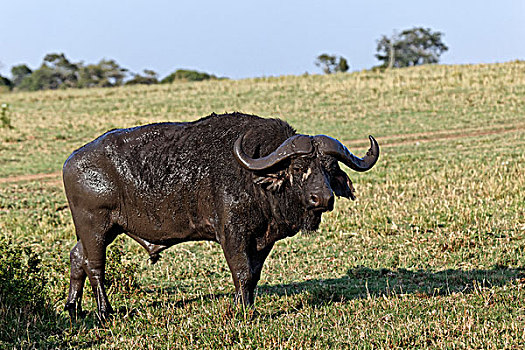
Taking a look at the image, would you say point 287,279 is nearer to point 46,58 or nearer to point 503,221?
point 503,221

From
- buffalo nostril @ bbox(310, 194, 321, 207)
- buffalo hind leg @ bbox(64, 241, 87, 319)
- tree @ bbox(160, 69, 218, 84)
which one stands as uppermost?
tree @ bbox(160, 69, 218, 84)

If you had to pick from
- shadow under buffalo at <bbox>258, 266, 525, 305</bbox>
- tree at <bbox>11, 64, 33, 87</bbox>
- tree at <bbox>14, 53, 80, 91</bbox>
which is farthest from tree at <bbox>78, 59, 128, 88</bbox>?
shadow under buffalo at <bbox>258, 266, 525, 305</bbox>

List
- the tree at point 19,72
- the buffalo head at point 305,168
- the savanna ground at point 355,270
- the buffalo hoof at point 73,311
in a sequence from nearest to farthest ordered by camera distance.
→ the buffalo head at point 305,168 < the savanna ground at point 355,270 < the buffalo hoof at point 73,311 < the tree at point 19,72

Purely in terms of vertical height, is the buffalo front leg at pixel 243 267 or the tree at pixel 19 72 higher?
the tree at pixel 19 72

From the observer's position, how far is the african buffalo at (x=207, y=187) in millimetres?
6070

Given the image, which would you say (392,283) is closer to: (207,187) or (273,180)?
(273,180)

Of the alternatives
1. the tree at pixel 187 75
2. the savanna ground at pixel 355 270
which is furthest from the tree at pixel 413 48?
the savanna ground at pixel 355 270

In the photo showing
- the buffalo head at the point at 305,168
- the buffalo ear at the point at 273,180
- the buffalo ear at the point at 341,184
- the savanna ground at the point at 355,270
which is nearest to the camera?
the buffalo head at the point at 305,168

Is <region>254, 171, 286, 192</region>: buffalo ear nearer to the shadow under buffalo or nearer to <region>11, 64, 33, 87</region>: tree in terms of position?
the shadow under buffalo

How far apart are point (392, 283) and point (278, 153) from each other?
3121 millimetres

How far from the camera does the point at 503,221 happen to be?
10.8 meters

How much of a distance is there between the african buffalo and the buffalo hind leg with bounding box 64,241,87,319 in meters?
0.01

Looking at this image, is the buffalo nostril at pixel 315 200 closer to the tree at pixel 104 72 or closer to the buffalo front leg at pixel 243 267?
the buffalo front leg at pixel 243 267

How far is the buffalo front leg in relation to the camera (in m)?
6.36
